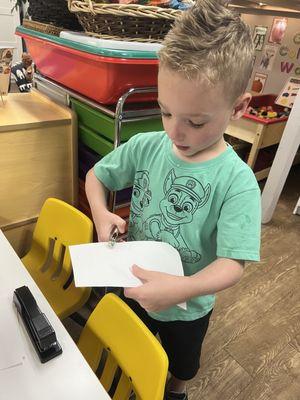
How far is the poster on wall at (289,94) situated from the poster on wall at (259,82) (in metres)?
0.37

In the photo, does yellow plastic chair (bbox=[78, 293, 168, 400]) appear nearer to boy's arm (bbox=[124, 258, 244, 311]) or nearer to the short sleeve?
boy's arm (bbox=[124, 258, 244, 311])

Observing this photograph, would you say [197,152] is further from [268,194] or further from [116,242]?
[268,194]

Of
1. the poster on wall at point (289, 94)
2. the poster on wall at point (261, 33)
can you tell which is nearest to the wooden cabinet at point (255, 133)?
the poster on wall at point (289, 94)

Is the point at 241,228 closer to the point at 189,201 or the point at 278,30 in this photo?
the point at 189,201

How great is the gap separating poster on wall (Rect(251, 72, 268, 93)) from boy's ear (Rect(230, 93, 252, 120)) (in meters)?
2.54

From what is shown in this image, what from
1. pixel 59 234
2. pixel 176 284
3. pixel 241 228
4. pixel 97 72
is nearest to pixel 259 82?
pixel 97 72

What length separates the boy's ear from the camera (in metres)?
0.53

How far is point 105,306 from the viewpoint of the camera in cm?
67

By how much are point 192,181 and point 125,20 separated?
0.52 meters

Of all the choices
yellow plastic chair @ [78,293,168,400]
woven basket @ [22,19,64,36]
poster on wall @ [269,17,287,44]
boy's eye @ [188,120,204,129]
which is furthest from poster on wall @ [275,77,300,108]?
yellow plastic chair @ [78,293,168,400]

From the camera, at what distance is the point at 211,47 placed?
0.47 metres

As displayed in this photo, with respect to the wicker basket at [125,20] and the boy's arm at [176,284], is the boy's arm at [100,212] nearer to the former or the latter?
the boy's arm at [176,284]

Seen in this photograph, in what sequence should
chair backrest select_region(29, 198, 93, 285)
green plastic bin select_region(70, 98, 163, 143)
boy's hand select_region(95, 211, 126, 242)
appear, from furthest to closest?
green plastic bin select_region(70, 98, 163, 143) < chair backrest select_region(29, 198, 93, 285) < boy's hand select_region(95, 211, 126, 242)

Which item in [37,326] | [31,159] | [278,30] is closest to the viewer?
[37,326]
